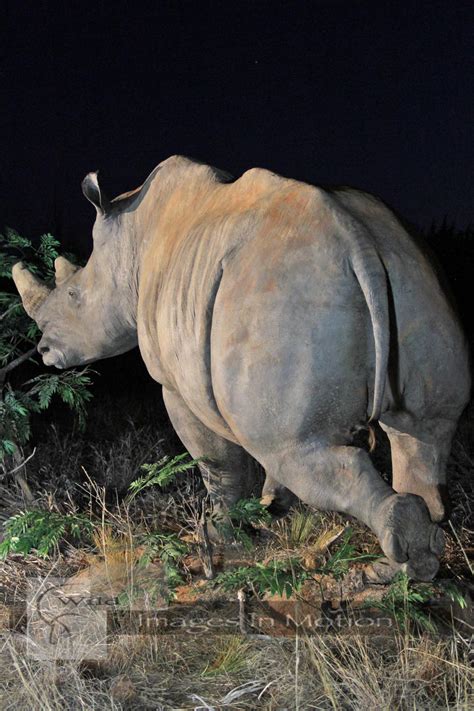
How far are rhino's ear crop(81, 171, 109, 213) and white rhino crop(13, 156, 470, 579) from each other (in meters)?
0.52

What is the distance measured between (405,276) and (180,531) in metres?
1.79

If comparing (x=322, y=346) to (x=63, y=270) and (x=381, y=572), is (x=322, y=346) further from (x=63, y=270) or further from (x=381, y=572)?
(x=63, y=270)

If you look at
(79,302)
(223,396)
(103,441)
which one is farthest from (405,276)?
(103,441)

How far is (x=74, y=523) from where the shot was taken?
3.22m

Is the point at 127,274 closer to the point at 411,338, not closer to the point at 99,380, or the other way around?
the point at 411,338

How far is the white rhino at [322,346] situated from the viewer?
2418 mm

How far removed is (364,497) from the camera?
7.89 ft

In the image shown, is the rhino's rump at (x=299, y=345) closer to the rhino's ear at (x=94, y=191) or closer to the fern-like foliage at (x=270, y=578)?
the fern-like foliage at (x=270, y=578)

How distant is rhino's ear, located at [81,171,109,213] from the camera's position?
10.7 feet

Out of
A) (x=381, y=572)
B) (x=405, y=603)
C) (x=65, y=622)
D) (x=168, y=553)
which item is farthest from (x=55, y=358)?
(x=405, y=603)

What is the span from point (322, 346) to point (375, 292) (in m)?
0.23

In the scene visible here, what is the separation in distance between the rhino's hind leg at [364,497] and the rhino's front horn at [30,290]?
1653mm

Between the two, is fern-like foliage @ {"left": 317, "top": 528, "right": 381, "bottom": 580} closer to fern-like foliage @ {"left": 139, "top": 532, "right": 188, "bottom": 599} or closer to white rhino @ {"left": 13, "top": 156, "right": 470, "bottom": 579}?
white rhino @ {"left": 13, "top": 156, "right": 470, "bottom": 579}

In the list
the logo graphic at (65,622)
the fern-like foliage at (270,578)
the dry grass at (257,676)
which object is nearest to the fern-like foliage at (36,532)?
the logo graphic at (65,622)
